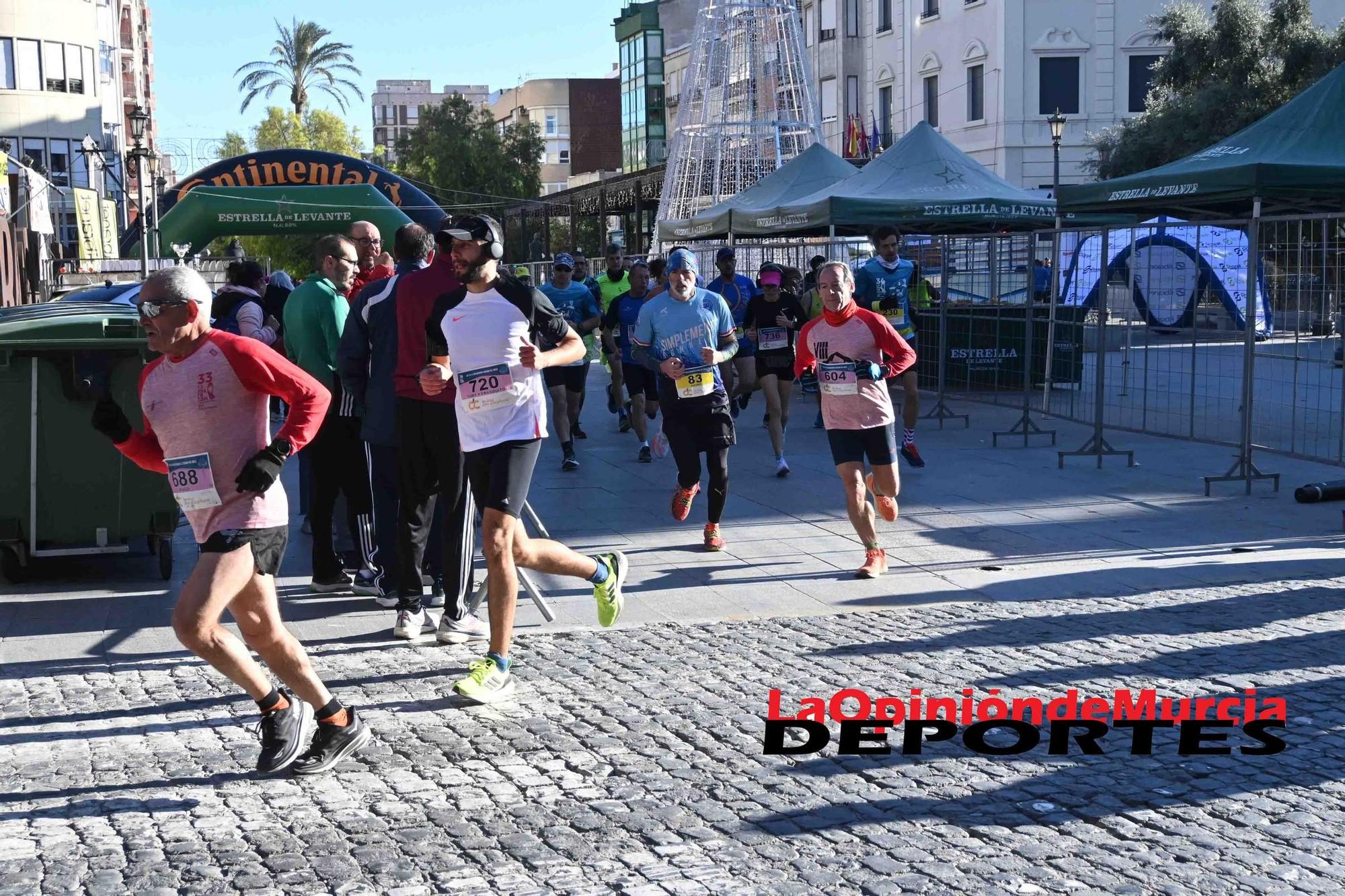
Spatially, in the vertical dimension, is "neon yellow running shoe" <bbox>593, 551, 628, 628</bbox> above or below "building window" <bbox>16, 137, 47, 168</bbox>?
below

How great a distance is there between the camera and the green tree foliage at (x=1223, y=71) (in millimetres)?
36562

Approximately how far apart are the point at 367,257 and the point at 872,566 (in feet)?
10.7

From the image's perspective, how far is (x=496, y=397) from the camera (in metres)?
6.16

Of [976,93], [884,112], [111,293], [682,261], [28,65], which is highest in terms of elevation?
[28,65]

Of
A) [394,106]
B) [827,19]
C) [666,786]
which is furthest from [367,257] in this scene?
[394,106]

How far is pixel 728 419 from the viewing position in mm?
9633

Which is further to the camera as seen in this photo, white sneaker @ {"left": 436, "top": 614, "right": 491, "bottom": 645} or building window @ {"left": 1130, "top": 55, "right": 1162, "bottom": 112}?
building window @ {"left": 1130, "top": 55, "right": 1162, "bottom": 112}

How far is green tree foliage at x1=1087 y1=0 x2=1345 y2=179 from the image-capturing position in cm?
3656

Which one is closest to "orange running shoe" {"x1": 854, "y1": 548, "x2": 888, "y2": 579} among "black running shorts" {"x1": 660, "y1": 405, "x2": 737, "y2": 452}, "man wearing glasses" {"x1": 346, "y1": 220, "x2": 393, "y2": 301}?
"black running shorts" {"x1": 660, "y1": 405, "x2": 737, "y2": 452}

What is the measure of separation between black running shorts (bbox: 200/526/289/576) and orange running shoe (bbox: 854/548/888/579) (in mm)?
4111

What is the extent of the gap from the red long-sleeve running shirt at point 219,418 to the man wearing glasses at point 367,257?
325cm

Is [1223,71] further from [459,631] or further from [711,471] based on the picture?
[459,631]

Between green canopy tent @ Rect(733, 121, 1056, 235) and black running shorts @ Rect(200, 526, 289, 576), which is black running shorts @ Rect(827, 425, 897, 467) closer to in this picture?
black running shorts @ Rect(200, 526, 289, 576)

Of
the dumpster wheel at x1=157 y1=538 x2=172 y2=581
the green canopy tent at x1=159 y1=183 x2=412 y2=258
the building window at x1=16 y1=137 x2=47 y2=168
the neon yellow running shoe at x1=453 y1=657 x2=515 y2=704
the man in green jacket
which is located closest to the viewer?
the neon yellow running shoe at x1=453 y1=657 x2=515 y2=704
